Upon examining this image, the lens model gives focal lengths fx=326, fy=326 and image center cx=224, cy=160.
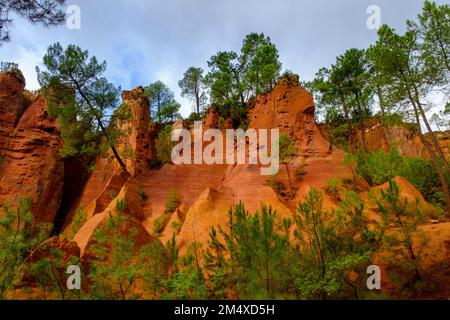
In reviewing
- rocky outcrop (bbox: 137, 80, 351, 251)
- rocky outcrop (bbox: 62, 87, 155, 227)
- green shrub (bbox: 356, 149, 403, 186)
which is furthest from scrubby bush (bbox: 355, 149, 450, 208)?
rocky outcrop (bbox: 62, 87, 155, 227)

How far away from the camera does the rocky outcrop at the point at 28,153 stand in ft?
78.1

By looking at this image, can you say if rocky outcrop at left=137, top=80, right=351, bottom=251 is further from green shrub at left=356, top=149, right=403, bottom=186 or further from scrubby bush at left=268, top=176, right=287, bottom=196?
green shrub at left=356, top=149, right=403, bottom=186

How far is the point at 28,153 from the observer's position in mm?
25531

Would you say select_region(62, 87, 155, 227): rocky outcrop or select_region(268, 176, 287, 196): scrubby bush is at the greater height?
select_region(62, 87, 155, 227): rocky outcrop

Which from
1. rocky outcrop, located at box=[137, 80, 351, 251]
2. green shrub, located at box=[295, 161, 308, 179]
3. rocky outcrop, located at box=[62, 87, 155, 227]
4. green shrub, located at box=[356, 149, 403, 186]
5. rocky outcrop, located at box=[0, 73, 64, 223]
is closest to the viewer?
rocky outcrop, located at box=[137, 80, 351, 251]

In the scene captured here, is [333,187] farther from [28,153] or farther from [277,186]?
[28,153]

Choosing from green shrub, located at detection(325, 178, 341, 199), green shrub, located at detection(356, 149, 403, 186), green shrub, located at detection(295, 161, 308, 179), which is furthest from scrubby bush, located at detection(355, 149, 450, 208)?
green shrub, located at detection(295, 161, 308, 179)

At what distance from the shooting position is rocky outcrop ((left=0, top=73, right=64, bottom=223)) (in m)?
23.8

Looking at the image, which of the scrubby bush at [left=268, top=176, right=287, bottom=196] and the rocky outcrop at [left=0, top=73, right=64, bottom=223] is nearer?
the scrubby bush at [left=268, top=176, right=287, bottom=196]

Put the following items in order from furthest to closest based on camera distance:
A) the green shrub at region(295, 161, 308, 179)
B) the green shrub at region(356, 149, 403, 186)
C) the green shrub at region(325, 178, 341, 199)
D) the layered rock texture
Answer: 1. the green shrub at region(295, 161, 308, 179)
2. the green shrub at region(356, 149, 403, 186)
3. the layered rock texture
4. the green shrub at region(325, 178, 341, 199)

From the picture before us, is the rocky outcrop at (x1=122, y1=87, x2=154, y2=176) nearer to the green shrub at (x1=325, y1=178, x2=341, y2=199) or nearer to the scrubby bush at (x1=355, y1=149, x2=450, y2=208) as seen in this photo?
the green shrub at (x1=325, y1=178, x2=341, y2=199)

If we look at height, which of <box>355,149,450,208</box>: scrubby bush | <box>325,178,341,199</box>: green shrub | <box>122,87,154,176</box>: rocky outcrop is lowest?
<box>325,178,341,199</box>: green shrub
